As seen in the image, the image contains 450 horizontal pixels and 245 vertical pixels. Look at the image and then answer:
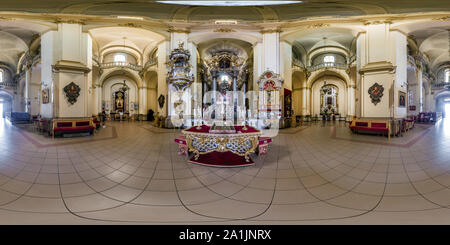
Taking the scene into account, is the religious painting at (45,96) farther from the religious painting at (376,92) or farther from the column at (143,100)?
the religious painting at (376,92)

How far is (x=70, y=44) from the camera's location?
6.54 m

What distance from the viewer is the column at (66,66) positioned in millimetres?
6406

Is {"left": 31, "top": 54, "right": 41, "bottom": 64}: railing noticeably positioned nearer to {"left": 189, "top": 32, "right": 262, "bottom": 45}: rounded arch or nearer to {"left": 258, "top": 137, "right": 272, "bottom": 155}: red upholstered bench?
{"left": 189, "top": 32, "right": 262, "bottom": 45}: rounded arch

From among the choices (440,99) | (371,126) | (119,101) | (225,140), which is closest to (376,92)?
(371,126)

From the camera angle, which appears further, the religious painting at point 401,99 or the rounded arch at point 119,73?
the rounded arch at point 119,73

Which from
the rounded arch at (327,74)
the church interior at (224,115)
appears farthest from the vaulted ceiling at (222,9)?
the rounded arch at (327,74)

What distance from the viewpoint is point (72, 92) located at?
658 cm

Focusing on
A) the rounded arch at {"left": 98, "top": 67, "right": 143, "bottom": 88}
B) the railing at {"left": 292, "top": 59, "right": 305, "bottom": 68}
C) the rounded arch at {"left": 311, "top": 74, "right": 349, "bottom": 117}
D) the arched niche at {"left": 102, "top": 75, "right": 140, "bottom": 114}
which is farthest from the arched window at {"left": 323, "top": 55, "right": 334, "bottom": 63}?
the arched niche at {"left": 102, "top": 75, "right": 140, "bottom": 114}

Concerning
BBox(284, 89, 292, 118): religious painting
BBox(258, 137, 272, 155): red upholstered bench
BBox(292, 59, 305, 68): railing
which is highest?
BBox(292, 59, 305, 68): railing

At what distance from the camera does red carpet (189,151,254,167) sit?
2.90 m

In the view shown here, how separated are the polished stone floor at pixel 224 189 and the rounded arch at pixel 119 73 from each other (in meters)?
12.5

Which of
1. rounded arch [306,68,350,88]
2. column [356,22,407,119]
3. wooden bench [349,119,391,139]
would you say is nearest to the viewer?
wooden bench [349,119,391,139]

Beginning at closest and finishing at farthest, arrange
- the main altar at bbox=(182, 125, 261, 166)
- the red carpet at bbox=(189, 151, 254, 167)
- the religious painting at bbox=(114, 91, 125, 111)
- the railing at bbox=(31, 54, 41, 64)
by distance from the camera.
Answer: the red carpet at bbox=(189, 151, 254, 167) < the main altar at bbox=(182, 125, 261, 166) < the railing at bbox=(31, 54, 41, 64) < the religious painting at bbox=(114, 91, 125, 111)

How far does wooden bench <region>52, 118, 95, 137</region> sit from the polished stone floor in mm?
2928
